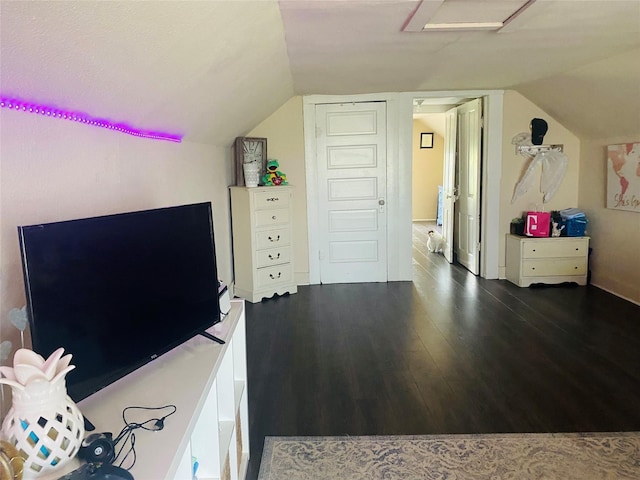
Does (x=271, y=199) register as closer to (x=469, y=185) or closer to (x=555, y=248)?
(x=469, y=185)

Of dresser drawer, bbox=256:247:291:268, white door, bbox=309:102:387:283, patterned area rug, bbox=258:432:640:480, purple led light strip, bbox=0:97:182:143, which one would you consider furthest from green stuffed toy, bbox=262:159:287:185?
patterned area rug, bbox=258:432:640:480

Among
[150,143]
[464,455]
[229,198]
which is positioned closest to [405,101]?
[229,198]

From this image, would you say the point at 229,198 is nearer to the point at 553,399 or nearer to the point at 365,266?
the point at 365,266

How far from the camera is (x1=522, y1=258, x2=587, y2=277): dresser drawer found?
4777mm

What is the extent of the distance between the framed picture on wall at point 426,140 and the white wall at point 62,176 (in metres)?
7.81

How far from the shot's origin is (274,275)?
4.64 m

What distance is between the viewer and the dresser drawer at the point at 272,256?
14.8 feet

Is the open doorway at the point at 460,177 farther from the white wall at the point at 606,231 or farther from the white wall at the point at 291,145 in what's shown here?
the white wall at the point at 291,145

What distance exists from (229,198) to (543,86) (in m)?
3.19

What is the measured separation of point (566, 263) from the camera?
4.79 metres

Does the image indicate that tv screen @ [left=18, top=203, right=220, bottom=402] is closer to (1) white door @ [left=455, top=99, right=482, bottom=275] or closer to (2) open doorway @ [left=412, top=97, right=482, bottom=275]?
(2) open doorway @ [left=412, top=97, right=482, bottom=275]

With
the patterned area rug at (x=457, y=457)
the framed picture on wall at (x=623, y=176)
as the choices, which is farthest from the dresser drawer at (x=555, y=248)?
the patterned area rug at (x=457, y=457)

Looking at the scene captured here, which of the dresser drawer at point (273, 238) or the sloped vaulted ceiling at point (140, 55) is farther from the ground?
the sloped vaulted ceiling at point (140, 55)

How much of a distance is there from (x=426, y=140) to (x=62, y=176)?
29.7 feet
